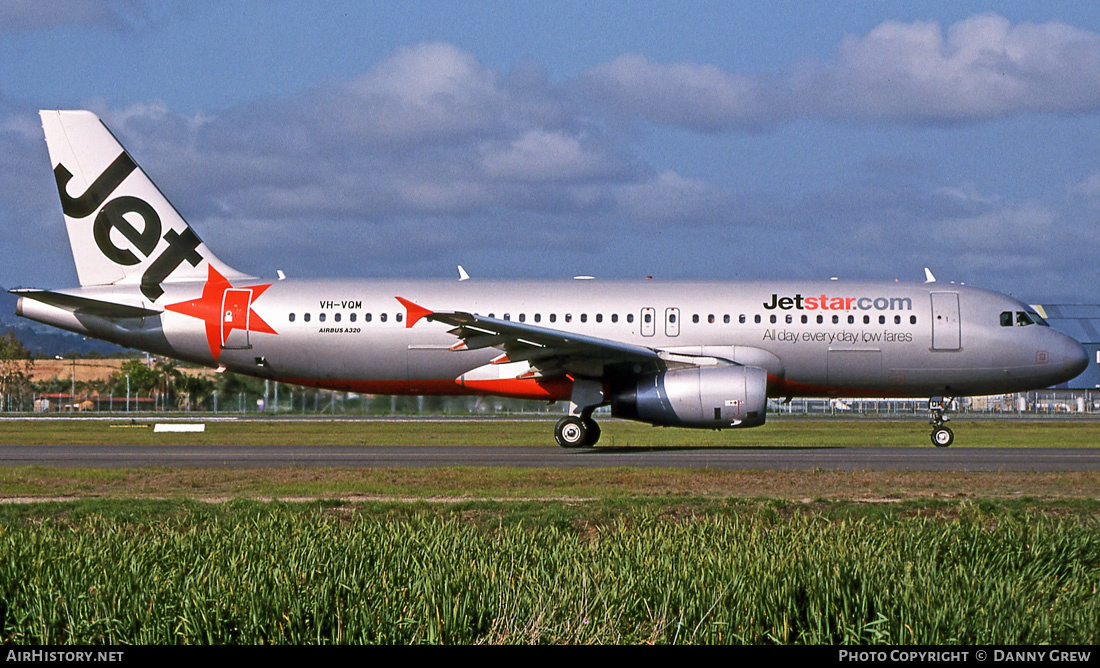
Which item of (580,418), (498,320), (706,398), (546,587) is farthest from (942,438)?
(546,587)

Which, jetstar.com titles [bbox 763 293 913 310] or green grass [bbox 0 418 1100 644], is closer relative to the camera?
green grass [bbox 0 418 1100 644]

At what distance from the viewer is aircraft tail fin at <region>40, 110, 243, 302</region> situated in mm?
29578

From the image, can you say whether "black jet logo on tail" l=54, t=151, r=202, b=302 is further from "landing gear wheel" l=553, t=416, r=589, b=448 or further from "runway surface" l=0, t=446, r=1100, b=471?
"landing gear wheel" l=553, t=416, r=589, b=448

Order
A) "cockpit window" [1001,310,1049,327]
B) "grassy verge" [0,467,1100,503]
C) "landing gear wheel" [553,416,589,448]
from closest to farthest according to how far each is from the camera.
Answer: "grassy verge" [0,467,1100,503], "landing gear wheel" [553,416,589,448], "cockpit window" [1001,310,1049,327]

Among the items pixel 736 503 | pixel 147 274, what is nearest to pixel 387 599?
pixel 736 503

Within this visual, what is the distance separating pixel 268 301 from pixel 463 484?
42.2ft

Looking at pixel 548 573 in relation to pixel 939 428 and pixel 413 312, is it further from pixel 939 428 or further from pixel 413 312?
pixel 939 428

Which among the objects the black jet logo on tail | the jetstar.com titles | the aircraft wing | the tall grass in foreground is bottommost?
the tall grass in foreground

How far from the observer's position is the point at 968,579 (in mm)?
8203

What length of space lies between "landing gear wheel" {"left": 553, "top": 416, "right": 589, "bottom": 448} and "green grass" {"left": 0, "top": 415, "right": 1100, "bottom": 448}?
85.7 inches

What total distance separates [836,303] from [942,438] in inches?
172

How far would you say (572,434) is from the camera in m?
27.8

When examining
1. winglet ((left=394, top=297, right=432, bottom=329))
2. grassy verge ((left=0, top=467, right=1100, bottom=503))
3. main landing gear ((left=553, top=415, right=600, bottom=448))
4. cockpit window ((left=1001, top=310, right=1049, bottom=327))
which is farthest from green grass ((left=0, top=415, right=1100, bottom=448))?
grassy verge ((left=0, top=467, right=1100, bottom=503))

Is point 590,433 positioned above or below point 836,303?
Result: below
